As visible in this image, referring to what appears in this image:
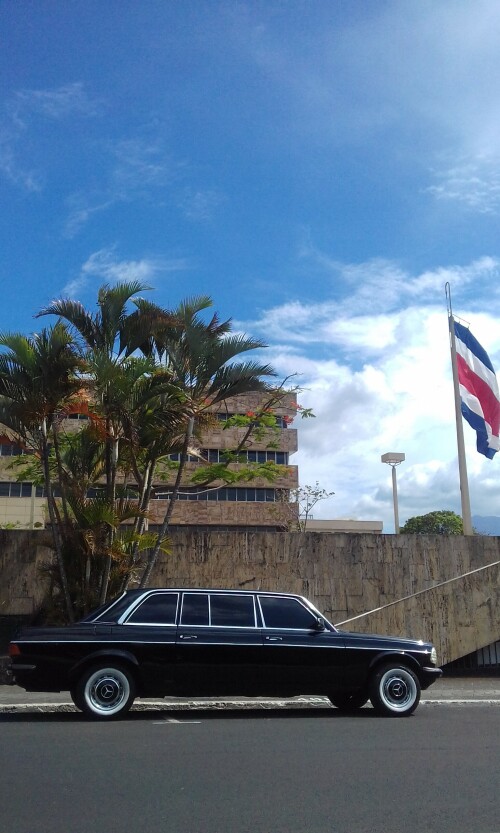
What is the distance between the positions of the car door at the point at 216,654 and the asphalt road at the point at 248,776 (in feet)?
1.39

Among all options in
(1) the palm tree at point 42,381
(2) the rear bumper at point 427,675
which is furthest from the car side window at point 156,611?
(1) the palm tree at point 42,381

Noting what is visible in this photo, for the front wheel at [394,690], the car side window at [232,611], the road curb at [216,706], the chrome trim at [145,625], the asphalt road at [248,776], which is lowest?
the road curb at [216,706]

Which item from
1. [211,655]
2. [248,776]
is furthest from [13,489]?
[248,776]

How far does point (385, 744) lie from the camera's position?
7734 mm

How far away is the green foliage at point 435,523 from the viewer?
220ft

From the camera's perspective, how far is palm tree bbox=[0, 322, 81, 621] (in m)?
13.2

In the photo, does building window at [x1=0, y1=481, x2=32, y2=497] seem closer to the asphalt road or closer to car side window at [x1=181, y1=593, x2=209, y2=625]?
car side window at [x1=181, y1=593, x2=209, y2=625]

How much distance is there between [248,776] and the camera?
630cm

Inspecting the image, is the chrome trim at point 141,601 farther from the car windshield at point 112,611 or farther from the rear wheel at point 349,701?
the rear wheel at point 349,701

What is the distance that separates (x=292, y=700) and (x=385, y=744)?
3.98m

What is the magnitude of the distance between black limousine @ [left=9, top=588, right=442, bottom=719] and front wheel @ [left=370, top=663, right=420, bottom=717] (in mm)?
12

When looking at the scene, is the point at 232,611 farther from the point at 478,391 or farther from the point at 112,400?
the point at 478,391

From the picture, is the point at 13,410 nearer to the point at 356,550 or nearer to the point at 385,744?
the point at 356,550

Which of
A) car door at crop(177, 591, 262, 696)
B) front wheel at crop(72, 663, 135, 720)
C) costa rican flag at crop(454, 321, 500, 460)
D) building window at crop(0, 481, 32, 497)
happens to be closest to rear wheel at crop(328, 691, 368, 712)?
car door at crop(177, 591, 262, 696)
